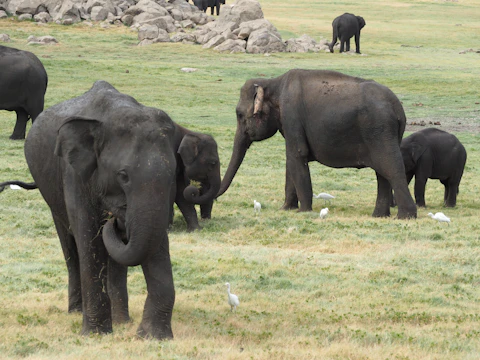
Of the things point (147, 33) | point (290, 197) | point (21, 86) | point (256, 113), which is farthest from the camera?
point (147, 33)

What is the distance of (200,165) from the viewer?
13445mm

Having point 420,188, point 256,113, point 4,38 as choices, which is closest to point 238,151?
point 256,113

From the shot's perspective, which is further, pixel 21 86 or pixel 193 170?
pixel 21 86

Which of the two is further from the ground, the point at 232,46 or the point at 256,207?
the point at 256,207

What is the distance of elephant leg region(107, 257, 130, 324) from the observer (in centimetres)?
839

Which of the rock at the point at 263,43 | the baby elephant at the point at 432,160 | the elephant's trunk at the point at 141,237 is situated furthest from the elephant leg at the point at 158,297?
the rock at the point at 263,43

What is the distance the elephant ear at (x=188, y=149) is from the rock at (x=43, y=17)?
40769mm

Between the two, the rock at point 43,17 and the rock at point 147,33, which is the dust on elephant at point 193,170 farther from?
the rock at point 43,17

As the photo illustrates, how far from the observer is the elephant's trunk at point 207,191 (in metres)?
13.1

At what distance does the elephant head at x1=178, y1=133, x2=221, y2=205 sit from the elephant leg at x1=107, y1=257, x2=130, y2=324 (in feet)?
15.2

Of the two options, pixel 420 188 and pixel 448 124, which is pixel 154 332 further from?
pixel 448 124

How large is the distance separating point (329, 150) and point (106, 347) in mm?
7897

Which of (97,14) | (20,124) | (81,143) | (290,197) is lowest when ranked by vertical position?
(97,14)

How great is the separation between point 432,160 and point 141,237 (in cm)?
976
